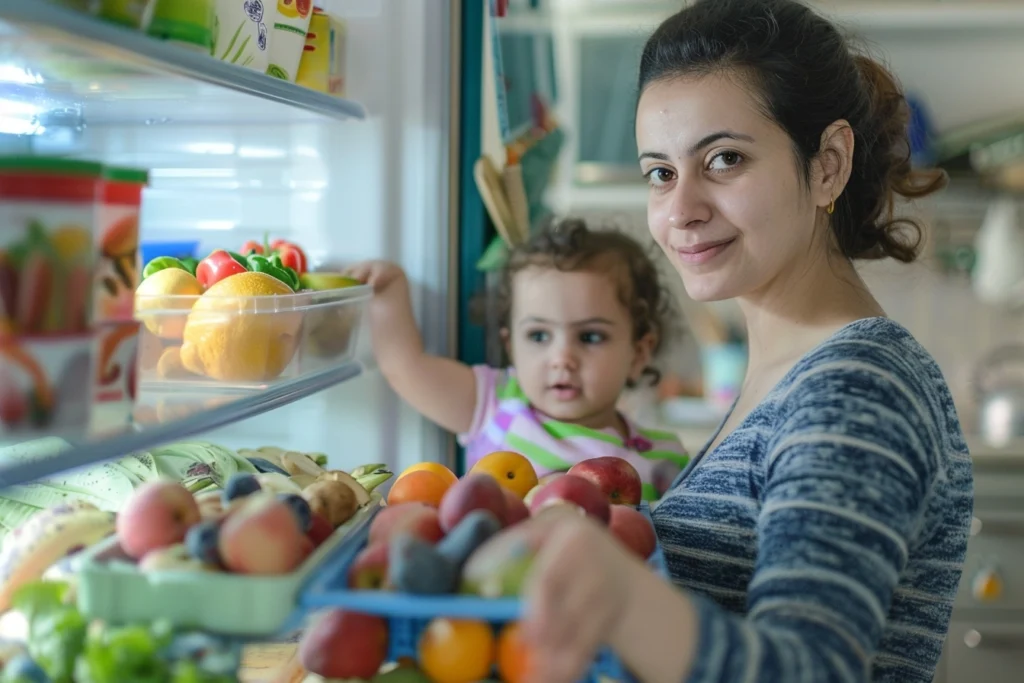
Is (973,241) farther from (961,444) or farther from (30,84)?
(30,84)

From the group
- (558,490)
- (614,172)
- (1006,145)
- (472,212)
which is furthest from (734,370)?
(558,490)

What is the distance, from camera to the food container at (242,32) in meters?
1.08

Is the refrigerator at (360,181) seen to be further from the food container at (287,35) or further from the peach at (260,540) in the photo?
the peach at (260,540)

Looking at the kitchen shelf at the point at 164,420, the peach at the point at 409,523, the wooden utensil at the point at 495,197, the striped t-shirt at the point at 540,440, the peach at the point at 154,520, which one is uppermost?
the wooden utensil at the point at 495,197

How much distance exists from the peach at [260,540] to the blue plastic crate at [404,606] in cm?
3

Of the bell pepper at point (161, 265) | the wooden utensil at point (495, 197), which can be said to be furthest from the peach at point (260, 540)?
the wooden utensil at point (495, 197)

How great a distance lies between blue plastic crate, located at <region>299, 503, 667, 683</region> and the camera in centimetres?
69

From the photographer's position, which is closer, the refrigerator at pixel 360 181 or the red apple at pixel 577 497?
the red apple at pixel 577 497

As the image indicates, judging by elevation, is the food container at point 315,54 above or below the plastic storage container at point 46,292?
above

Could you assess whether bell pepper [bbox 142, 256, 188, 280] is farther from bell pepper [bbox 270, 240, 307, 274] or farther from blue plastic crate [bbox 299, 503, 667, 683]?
blue plastic crate [bbox 299, 503, 667, 683]

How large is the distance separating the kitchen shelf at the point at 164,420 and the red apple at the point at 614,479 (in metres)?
0.31

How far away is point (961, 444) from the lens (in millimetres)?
A: 1048

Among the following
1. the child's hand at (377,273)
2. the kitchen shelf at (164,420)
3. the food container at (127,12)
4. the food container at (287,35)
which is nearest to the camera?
the kitchen shelf at (164,420)

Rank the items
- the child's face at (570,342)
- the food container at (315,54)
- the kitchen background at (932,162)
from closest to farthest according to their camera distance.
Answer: the food container at (315,54) → the child's face at (570,342) → the kitchen background at (932,162)
